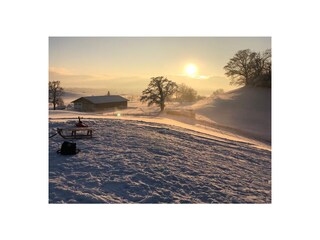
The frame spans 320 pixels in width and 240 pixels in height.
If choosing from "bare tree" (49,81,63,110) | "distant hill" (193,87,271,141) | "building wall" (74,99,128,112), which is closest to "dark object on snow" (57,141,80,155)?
"bare tree" (49,81,63,110)

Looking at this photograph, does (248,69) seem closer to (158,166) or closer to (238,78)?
(238,78)

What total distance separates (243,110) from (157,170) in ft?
16.1

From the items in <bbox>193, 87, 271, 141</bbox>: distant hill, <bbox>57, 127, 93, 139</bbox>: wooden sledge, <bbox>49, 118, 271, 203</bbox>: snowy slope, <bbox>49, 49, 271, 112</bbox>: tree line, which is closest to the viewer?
<bbox>49, 118, 271, 203</bbox>: snowy slope

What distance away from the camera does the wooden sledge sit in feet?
23.4

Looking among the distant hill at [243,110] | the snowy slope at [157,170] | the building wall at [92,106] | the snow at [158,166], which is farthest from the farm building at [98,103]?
the distant hill at [243,110]

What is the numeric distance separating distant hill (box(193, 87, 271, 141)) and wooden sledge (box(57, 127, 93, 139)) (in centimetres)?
504

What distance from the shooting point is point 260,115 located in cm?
745

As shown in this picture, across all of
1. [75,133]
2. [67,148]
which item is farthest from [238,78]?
[67,148]

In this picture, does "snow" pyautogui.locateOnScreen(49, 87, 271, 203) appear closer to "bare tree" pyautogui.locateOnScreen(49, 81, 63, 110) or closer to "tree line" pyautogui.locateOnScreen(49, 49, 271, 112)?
"bare tree" pyautogui.locateOnScreen(49, 81, 63, 110)

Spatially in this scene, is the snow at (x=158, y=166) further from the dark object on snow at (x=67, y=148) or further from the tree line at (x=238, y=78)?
the tree line at (x=238, y=78)
